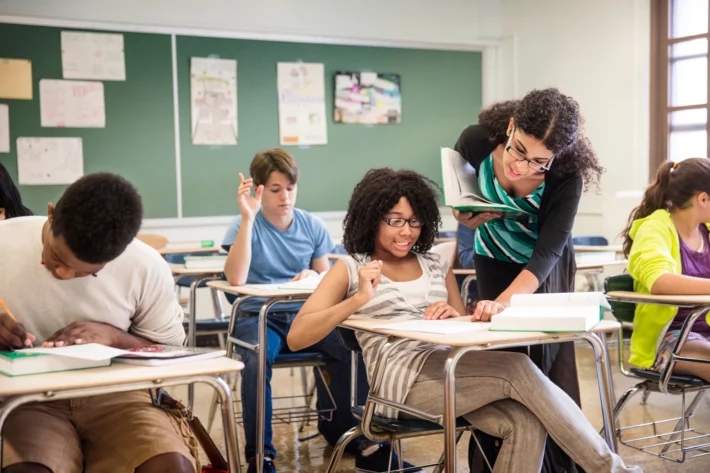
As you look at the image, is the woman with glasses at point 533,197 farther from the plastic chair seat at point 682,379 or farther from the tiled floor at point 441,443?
the tiled floor at point 441,443

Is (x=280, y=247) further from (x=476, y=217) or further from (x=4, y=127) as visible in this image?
(x=4, y=127)

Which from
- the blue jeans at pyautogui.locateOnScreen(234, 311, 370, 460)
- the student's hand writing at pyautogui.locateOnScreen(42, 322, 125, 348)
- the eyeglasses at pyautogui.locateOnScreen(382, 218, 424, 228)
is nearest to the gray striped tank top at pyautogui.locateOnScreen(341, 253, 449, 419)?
the eyeglasses at pyautogui.locateOnScreen(382, 218, 424, 228)

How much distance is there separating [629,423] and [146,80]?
4019 mm

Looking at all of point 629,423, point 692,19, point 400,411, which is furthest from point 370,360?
point 692,19

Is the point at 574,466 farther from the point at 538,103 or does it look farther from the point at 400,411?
the point at 538,103

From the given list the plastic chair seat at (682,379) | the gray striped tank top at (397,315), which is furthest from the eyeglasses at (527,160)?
the plastic chair seat at (682,379)

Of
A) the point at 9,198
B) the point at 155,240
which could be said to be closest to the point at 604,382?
the point at 9,198

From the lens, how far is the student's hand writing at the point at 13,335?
161cm

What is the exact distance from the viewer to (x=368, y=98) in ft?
21.6

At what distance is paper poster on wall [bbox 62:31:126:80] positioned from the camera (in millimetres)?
5625

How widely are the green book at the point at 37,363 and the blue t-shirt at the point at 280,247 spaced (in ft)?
5.25

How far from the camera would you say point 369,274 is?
1.99 metres

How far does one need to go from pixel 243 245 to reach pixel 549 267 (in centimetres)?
125

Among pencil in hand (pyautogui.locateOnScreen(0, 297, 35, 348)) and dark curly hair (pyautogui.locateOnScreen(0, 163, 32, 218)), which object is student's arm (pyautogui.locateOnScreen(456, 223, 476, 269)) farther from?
pencil in hand (pyautogui.locateOnScreen(0, 297, 35, 348))
